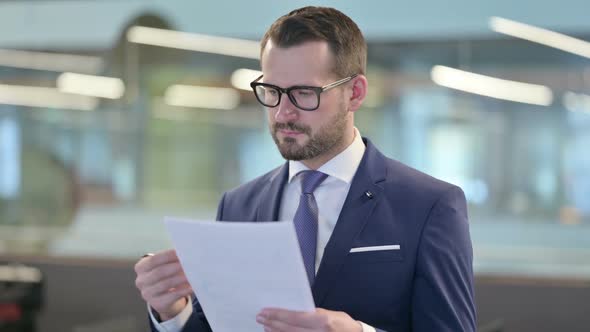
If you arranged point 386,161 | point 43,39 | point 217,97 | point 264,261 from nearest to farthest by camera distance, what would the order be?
point 264,261 < point 386,161 < point 217,97 < point 43,39

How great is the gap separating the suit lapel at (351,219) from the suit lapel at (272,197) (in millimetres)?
199

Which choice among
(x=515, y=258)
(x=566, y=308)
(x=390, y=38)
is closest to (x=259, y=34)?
(x=390, y=38)

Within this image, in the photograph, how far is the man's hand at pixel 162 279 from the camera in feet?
6.10

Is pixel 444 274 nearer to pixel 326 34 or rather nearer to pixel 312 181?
pixel 312 181

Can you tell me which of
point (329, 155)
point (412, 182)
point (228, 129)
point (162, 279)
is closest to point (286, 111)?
point (329, 155)

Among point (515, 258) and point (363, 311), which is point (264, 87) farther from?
point (515, 258)

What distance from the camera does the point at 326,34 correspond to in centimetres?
190

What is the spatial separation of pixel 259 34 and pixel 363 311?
355 cm

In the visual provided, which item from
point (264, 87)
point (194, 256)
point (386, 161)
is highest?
point (264, 87)

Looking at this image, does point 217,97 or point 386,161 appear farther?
point 217,97

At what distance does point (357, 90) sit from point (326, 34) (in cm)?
16

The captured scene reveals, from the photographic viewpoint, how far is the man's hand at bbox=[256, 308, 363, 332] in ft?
5.34

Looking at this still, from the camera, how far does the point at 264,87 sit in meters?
Result: 1.88

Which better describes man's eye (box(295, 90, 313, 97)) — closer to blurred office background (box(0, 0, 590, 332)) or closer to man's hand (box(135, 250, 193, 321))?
man's hand (box(135, 250, 193, 321))
